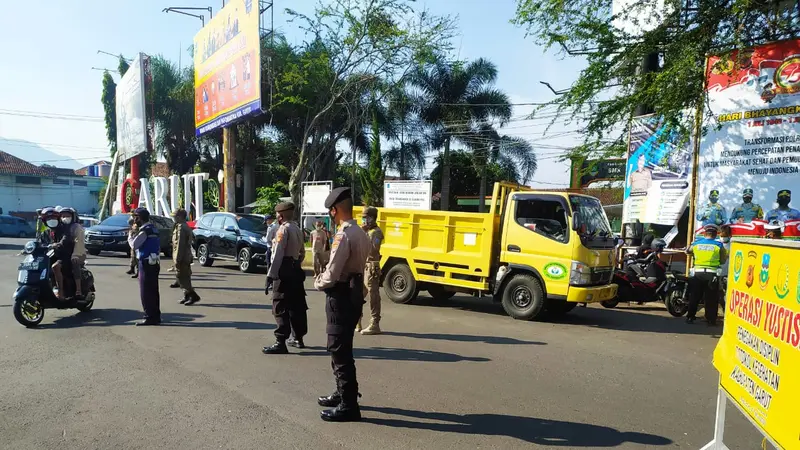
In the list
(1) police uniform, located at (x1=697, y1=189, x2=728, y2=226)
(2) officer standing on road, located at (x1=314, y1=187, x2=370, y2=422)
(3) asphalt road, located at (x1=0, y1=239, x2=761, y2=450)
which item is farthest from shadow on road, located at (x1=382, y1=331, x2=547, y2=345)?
(1) police uniform, located at (x1=697, y1=189, x2=728, y2=226)

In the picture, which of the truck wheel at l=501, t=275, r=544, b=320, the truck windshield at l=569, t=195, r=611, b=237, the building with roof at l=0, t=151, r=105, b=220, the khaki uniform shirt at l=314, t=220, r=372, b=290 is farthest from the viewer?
the building with roof at l=0, t=151, r=105, b=220

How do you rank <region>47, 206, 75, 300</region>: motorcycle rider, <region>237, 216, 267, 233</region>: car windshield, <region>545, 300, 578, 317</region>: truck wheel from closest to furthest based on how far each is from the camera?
<region>47, 206, 75, 300</region>: motorcycle rider, <region>545, 300, 578, 317</region>: truck wheel, <region>237, 216, 267, 233</region>: car windshield

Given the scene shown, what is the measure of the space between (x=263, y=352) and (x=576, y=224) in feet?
16.7

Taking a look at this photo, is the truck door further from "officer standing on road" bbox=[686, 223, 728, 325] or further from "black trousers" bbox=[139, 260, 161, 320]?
"black trousers" bbox=[139, 260, 161, 320]

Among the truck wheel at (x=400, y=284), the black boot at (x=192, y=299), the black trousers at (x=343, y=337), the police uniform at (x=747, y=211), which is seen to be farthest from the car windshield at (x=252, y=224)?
the police uniform at (x=747, y=211)

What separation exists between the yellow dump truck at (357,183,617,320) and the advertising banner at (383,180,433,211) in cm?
604

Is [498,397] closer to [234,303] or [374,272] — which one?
[374,272]

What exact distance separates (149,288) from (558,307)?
669 cm

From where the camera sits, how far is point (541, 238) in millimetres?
8617

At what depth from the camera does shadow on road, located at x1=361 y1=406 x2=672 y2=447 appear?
3.99 m

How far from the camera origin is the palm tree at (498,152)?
26.9 m

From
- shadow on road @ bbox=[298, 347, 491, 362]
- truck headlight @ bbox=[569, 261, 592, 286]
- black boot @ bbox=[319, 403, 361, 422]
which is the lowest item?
shadow on road @ bbox=[298, 347, 491, 362]

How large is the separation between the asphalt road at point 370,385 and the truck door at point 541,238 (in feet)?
2.81

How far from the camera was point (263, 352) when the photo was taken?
6215mm
